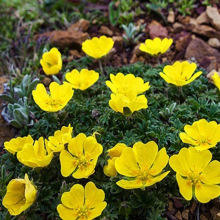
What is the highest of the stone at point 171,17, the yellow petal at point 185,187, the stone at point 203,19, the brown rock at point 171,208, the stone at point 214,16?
the yellow petal at point 185,187

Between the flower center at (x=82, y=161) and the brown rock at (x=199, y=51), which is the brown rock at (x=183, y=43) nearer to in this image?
the brown rock at (x=199, y=51)

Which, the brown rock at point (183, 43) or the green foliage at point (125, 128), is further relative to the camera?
the brown rock at point (183, 43)

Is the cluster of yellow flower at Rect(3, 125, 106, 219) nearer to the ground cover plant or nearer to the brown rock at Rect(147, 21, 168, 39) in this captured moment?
the ground cover plant

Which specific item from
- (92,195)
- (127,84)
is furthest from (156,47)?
(92,195)

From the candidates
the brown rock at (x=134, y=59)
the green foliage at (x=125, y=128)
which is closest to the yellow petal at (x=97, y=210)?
the green foliage at (x=125, y=128)

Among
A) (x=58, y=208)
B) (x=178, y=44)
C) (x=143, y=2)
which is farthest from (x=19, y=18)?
(x=58, y=208)

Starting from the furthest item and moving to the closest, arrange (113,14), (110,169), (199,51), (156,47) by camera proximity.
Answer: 1. (113,14)
2. (199,51)
3. (156,47)
4. (110,169)

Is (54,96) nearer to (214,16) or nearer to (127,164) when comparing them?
(127,164)
